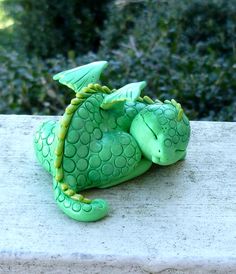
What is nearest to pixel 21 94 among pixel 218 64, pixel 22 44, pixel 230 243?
pixel 22 44

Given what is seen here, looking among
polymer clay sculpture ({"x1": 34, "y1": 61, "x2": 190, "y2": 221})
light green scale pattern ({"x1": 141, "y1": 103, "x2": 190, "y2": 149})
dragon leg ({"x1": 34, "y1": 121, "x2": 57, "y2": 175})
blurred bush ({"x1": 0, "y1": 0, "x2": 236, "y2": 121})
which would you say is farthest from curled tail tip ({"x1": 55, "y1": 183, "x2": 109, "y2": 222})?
blurred bush ({"x1": 0, "y1": 0, "x2": 236, "y2": 121})

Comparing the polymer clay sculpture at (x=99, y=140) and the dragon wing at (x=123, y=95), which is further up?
the dragon wing at (x=123, y=95)

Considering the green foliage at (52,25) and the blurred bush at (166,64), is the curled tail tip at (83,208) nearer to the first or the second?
the blurred bush at (166,64)

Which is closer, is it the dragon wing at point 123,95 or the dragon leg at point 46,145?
the dragon wing at point 123,95

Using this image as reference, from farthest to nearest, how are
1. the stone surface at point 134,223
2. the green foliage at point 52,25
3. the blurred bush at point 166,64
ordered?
the green foliage at point 52,25 < the blurred bush at point 166,64 < the stone surface at point 134,223

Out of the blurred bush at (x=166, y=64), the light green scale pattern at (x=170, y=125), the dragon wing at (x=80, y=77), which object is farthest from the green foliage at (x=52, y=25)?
the light green scale pattern at (x=170, y=125)

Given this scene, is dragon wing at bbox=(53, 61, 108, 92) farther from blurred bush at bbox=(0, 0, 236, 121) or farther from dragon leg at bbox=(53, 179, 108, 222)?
blurred bush at bbox=(0, 0, 236, 121)
